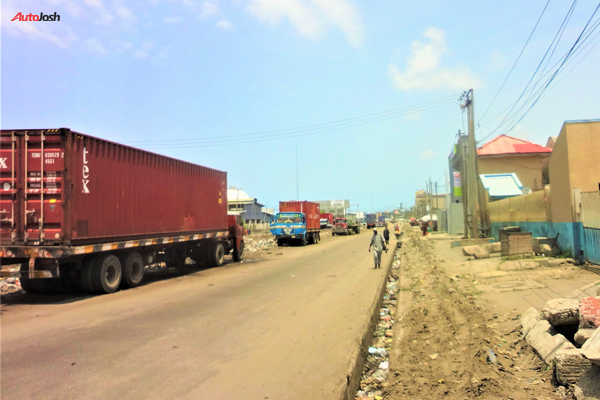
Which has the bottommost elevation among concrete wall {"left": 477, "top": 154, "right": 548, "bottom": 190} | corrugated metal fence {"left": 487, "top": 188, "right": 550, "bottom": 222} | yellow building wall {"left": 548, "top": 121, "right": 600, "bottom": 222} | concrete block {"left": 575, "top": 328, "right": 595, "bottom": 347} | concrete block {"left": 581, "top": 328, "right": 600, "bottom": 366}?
concrete block {"left": 575, "top": 328, "right": 595, "bottom": 347}

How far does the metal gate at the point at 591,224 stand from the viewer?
1182cm

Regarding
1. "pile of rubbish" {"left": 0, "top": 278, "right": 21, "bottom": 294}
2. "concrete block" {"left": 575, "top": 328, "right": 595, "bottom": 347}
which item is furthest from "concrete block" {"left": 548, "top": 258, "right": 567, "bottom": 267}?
"pile of rubbish" {"left": 0, "top": 278, "right": 21, "bottom": 294}

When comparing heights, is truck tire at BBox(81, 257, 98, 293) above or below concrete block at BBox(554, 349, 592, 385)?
above

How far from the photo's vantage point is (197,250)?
17.2 meters

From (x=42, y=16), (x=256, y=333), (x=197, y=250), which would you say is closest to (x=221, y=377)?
(x=256, y=333)

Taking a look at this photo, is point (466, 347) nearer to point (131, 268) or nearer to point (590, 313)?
point (590, 313)

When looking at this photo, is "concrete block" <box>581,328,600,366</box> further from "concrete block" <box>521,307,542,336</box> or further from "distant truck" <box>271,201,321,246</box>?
"distant truck" <box>271,201,321,246</box>

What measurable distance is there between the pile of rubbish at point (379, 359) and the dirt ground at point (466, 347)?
0.15 m

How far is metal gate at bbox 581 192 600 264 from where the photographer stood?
38.8 ft

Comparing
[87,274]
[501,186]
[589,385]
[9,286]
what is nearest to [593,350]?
[589,385]

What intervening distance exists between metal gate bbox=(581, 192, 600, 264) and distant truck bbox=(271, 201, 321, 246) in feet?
64.3

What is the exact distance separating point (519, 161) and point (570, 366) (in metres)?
35.5

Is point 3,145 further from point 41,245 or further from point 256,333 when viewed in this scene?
point 256,333

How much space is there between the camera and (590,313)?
4.89 m
